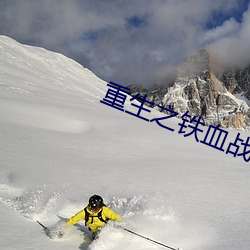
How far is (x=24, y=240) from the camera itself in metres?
4.65

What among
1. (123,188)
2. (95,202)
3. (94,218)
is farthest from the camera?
(123,188)

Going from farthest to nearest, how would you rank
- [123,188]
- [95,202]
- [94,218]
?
1. [123,188]
2. [94,218]
3. [95,202]

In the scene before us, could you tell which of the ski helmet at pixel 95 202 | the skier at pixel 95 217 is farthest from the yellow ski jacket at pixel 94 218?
the ski helmet at pixel 95 202

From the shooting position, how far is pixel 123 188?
728cm

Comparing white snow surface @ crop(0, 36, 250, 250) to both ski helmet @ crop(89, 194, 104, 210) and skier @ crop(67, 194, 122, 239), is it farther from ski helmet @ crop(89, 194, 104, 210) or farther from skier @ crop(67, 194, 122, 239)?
ski helmet @ crop(89, 194, 104, 210)

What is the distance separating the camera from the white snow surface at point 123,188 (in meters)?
5.02

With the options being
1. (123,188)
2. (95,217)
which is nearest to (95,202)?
(95,217)

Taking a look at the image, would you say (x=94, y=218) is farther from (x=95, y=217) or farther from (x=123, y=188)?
(x=123, y=188)

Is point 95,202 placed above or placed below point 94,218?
above

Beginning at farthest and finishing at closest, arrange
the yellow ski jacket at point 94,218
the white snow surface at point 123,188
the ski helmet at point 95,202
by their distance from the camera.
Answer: the yellow ski jacket at point 94,218 < the ski helmet at point 95,202 < the white snow surface at point 123,188

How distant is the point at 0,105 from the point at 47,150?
7314 mm

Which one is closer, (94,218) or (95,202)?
(95,202)

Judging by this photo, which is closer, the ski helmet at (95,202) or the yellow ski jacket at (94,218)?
the ski helmet at (95,202)

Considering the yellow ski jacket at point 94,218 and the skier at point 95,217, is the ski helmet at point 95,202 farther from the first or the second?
the yellow ski jacket at point 94,218
